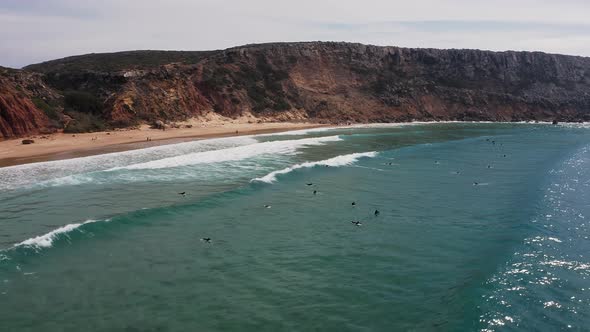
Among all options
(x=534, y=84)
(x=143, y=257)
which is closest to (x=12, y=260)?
(x=143, y=257)

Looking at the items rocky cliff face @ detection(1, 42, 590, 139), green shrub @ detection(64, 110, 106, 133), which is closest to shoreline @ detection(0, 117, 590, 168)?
green shrub @ detection(64, 110, 106, 133)

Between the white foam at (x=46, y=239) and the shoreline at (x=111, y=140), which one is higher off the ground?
the shoreline at (x=111, y=140)

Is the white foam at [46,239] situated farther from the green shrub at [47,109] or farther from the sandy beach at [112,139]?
the green shrub at [47,109]

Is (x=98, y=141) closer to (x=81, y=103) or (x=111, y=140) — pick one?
(x=111, y=140)

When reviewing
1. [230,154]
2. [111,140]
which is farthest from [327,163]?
[111,140]

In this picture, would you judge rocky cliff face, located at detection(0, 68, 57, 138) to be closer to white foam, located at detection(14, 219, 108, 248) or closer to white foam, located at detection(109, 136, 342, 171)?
white foam, located at detection(109, 136, 342, 171)

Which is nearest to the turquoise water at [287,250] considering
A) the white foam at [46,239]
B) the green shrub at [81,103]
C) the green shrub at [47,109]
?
the white foam at [46,239]
